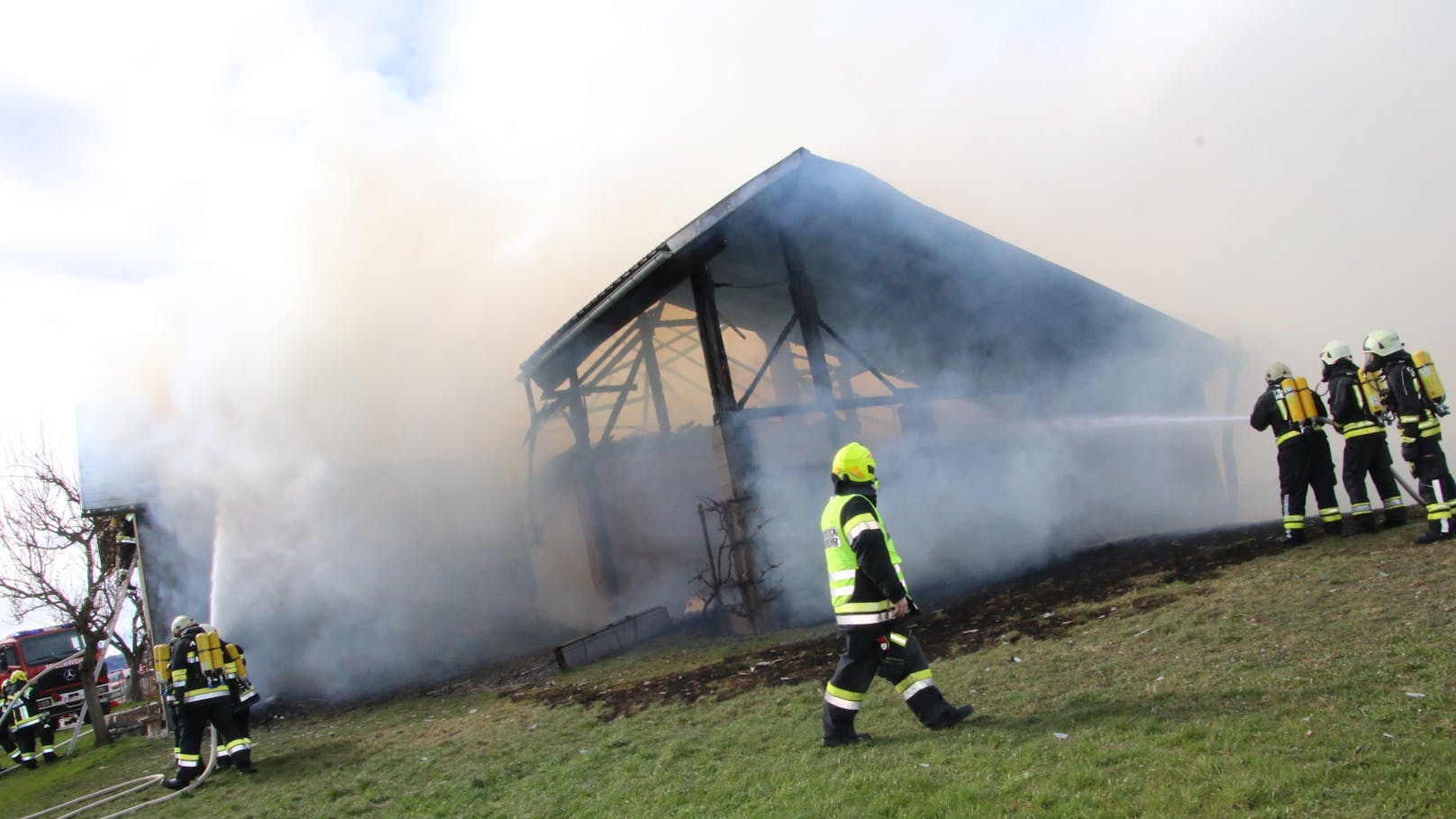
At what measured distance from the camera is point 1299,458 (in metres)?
8.31

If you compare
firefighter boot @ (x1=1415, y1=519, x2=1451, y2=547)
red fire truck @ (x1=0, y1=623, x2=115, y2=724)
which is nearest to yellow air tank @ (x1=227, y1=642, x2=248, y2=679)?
firefighter boot @ (x1=1415, y1=519, x2=1451, y2=547)

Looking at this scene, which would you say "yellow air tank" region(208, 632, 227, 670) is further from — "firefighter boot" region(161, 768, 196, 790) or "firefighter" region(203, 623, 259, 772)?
"firefighter boot" region(161, 768, 196, 790)

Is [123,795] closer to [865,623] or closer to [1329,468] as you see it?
[865,623]

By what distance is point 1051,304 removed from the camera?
48.7ft

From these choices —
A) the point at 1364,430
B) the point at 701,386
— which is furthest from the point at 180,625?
the point at 1364,430

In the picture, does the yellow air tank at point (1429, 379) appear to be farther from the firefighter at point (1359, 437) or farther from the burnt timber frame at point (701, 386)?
the burnt timber frame at point (701, 386)

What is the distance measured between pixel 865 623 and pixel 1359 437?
18.3 feet

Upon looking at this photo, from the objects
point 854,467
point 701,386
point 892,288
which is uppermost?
point 892,288

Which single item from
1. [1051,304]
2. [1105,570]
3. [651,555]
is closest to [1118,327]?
[1051,304]

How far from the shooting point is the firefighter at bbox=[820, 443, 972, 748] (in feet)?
15.9

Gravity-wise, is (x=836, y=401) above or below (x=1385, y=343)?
above

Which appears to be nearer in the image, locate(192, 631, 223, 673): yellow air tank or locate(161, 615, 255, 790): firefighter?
locate(161, 615, 255, 790): firefighter

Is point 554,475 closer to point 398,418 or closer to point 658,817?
point 398,418

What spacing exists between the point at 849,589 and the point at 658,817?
1535mm
